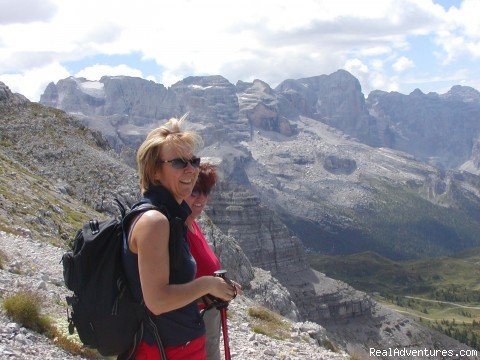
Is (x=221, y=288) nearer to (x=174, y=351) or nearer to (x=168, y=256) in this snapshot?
(x=174, y=351)

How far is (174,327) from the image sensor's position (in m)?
6.74

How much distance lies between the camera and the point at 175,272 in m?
6.59

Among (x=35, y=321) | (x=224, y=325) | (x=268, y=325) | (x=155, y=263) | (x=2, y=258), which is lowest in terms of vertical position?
(x=268, y=325)

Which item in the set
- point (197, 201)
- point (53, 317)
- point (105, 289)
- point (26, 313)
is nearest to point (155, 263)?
point (105, 289)

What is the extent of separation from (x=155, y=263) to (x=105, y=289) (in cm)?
77

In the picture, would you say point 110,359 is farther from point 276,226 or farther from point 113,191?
point 276,226

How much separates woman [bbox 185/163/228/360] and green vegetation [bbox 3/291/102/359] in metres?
4.53

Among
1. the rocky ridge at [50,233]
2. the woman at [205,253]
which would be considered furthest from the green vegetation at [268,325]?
the woman at [205,253]

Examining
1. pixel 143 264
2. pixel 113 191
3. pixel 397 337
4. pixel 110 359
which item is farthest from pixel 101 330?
pixel 397 337

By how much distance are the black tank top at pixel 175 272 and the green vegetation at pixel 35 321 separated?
582 cm

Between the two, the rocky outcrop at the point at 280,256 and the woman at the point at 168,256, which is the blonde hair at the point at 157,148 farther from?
the rocky outcrop at the point at 280,256

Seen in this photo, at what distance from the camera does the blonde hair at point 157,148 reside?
6996 mm

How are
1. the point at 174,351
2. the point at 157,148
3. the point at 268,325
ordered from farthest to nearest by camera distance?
the point at 268,325, the point at 157,148, the point at 174,351

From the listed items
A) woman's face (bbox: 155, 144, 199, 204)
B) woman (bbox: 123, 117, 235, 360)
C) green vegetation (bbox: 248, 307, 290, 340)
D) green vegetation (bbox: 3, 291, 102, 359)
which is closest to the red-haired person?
woman (bbox: 123, 117, 235, 360)
